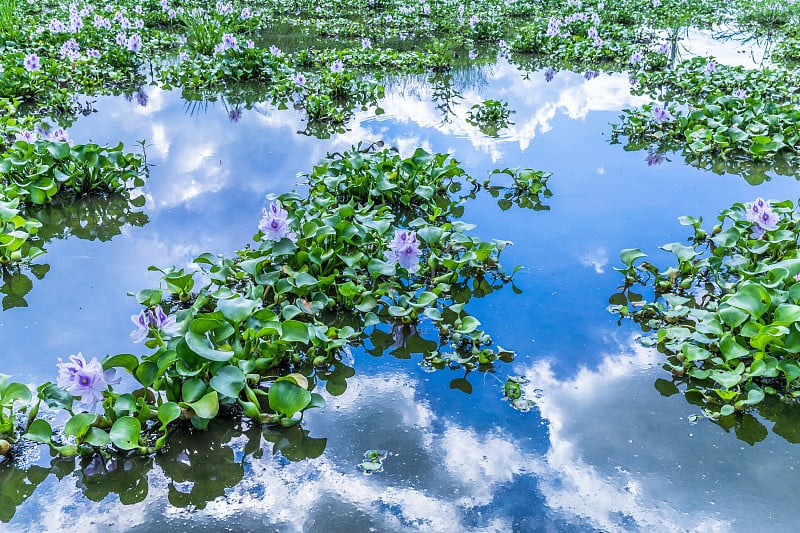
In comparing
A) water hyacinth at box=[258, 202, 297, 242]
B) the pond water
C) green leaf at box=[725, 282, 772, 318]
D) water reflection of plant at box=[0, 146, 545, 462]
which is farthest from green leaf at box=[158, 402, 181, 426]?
green leaf at box=[725, 282, 772, 318]

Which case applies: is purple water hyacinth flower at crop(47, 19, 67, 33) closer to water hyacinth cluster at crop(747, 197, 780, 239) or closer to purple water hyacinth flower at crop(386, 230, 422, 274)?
purple water hyacinth flower at crop(386, 230, 422, 274)

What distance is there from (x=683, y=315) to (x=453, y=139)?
2.83 meters

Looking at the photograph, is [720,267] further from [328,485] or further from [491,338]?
[328,485]

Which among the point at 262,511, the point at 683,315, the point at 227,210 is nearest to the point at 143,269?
the point at 227,210

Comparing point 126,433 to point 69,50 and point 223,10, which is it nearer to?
point 69,50

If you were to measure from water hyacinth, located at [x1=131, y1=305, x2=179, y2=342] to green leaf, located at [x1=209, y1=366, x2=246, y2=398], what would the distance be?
0.90 feet

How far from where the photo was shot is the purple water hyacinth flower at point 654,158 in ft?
15.5

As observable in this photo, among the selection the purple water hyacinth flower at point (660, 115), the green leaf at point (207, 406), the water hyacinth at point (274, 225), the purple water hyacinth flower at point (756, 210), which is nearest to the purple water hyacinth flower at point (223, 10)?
the purple water hyacinth flower at point (660, 115)

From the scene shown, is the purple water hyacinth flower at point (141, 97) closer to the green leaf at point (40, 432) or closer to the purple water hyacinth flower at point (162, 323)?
the purple water hyacinth flower at point (162, 323)

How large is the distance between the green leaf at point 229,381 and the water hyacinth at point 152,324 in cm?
27

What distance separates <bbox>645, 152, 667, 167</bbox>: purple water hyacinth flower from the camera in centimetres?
473

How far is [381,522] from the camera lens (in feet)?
6.14

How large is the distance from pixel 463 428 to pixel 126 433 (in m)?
1.12

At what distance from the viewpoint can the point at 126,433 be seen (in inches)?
79.7
